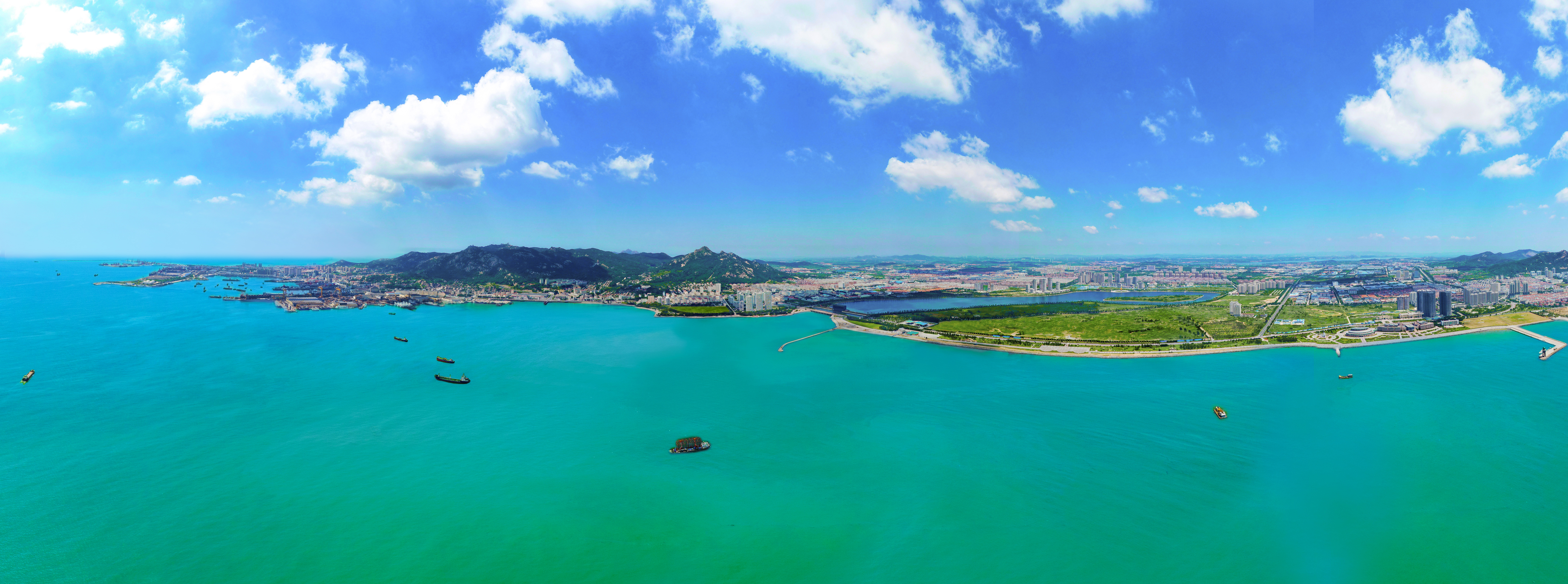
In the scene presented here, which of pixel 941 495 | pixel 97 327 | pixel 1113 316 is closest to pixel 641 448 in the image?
pixel 941 495

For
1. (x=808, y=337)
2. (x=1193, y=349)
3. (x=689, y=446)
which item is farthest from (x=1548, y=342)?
(x=689, y=446)

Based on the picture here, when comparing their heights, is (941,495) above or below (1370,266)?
below

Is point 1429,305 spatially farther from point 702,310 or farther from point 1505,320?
point 702,310

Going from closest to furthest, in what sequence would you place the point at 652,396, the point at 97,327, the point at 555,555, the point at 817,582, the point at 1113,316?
the point at 817,582 → the point at 555,555 → the point at 652,396 → the point at 97,327 → the point at 1113,316

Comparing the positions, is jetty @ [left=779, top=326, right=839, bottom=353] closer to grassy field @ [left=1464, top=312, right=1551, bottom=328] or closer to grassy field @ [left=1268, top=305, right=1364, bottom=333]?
grassy field @ [left=1268, top=305, right=1364, bottom=333]

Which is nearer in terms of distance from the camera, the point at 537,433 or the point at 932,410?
the point at 537,433

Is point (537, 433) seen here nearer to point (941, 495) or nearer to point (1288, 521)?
point (941, 495)

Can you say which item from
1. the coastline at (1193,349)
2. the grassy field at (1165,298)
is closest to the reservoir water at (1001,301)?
the grassy field at (1165,298)
